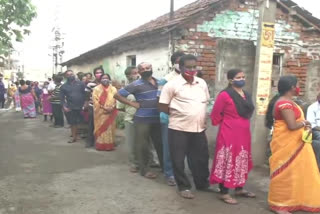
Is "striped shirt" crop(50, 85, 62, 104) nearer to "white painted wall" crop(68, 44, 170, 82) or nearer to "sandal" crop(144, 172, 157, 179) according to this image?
"white painted wall" crop(68, 44, 170, 82)

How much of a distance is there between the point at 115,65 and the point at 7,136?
5151mm

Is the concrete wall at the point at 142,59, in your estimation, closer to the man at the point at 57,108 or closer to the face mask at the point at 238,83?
the man at the point at 57,108

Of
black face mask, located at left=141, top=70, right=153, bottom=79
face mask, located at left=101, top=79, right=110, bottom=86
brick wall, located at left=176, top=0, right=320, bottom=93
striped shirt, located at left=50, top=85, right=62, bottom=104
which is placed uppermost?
brick wall, located at left=176, top=0, right=320, bottom=93

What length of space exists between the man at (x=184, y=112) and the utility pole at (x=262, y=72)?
5.88ft

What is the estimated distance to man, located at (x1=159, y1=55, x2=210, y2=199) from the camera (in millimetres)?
4688

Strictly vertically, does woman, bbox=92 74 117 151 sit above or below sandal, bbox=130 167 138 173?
above

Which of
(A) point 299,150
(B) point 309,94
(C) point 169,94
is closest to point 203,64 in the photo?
(B) point 309,94

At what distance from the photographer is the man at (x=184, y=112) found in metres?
4.69

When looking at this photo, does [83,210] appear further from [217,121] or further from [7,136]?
[7,136]

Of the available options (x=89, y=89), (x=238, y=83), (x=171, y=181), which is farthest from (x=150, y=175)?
(x=89, y=89)

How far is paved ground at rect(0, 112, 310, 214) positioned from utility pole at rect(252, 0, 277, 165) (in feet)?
1.49

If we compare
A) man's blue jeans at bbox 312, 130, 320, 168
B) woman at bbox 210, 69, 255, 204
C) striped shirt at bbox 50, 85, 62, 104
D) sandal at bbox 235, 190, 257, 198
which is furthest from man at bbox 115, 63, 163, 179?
striped shirt at bbox 50, 85, 62, 104

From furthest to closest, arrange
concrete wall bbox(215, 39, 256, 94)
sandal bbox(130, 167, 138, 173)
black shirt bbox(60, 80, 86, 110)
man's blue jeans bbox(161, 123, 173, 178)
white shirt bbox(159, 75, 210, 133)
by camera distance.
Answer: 1. black shirt bbox(60, 80, 86, 110)
2. concrete wall bbox(215, 39, 256, 94)
3. sandal bbox(130, 167, 138, 173)
4. man's blue jeans bbox(161, 123, 173, 178)
5. white shirt bbox(159, 75, 210, 133)

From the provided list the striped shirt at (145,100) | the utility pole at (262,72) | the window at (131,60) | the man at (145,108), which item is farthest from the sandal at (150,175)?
the window at (131,60)
